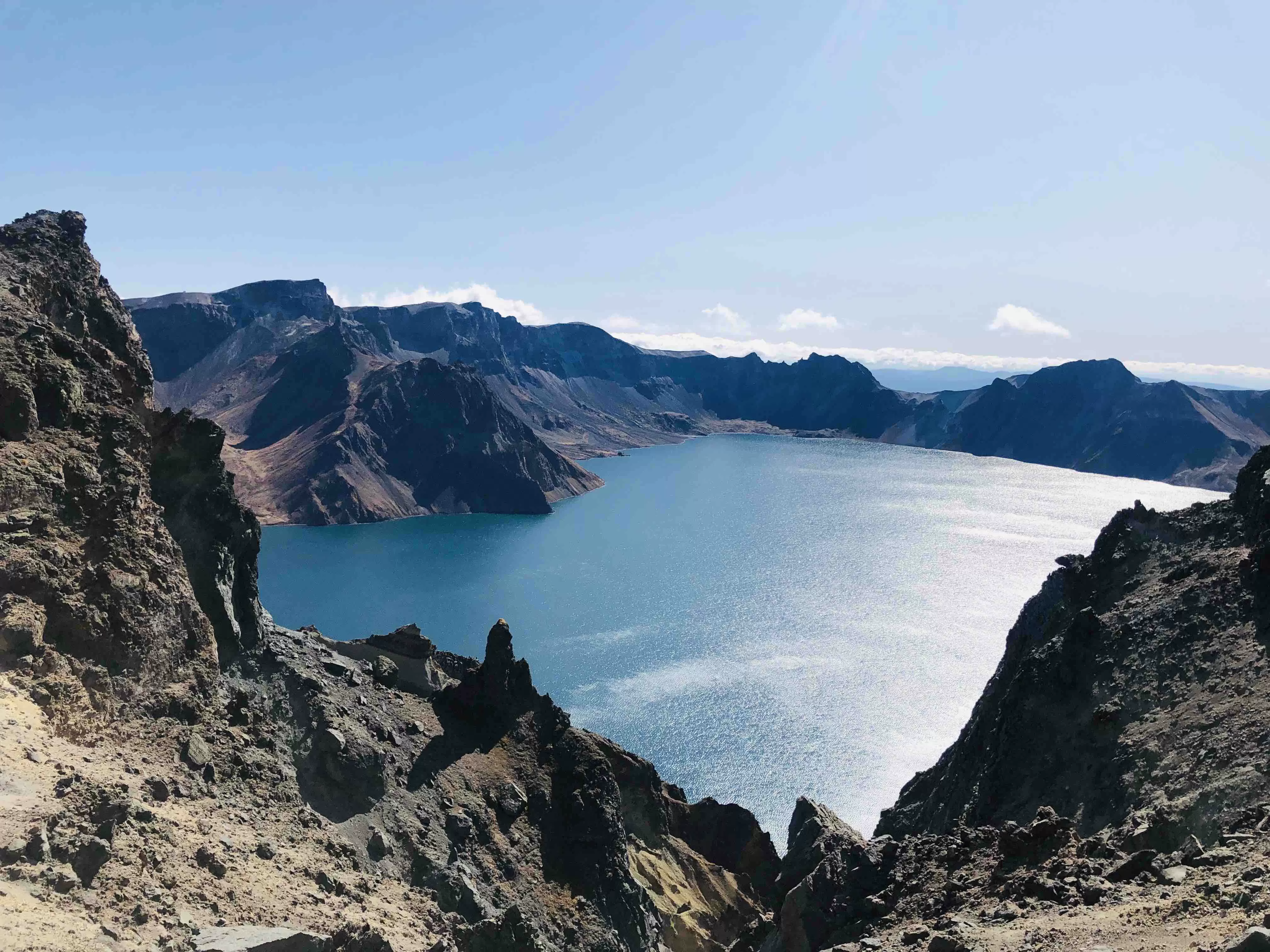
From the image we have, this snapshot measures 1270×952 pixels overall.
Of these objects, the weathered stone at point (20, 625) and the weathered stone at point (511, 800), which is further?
the weathered stone at point (511, 800)

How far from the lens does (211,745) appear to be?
105 feet

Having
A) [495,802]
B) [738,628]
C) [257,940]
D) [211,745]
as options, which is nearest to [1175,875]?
[257,940]

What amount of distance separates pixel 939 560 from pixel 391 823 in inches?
6194

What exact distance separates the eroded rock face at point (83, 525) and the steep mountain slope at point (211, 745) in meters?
0.09

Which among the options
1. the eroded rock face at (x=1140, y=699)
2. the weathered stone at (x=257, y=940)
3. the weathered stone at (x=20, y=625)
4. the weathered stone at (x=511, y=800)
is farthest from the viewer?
the weathered stone at (x=511, y=800)

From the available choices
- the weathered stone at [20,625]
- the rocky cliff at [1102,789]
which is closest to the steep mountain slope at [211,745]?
the weathered stone at [20,625]

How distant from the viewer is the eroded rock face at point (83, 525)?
2811 cm

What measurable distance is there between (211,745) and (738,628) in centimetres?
10390

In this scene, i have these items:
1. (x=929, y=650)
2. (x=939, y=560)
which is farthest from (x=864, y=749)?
(x=939, y=560)

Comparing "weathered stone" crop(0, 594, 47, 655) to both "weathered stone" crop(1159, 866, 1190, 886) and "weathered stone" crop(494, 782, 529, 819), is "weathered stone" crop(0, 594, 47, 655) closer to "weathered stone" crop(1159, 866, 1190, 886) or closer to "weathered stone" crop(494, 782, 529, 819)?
"weathered stone" crop(494, 782, 529, 819)

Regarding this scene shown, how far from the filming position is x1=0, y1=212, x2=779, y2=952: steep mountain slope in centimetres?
2181

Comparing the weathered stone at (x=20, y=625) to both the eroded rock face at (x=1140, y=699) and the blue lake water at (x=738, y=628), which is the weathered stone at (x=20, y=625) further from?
the blue lake water at (x=738, y=628)

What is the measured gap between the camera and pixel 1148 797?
31.2 metres

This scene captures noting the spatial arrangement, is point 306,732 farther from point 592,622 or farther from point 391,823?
point 592,622
